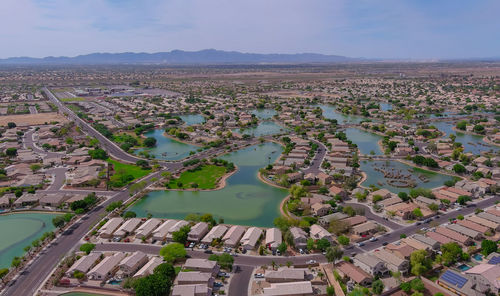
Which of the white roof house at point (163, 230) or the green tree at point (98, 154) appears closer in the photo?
the white roof house at point (163, 230)

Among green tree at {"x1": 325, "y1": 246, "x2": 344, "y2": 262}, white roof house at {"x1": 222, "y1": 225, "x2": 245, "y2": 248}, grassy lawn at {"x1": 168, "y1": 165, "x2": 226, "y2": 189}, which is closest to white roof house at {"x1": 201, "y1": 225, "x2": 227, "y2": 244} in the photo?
white roof house at {"x1": 222, "y1": 225, "x2": 245, "y2": 248}

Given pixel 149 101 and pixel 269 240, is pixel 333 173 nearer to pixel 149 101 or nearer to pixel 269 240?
pixel 269 240

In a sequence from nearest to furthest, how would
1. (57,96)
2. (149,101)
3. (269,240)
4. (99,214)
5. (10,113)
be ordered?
1. (269,240)
2. (99,214)
3. (10,113)
4. (149,101)
5. (57,96)

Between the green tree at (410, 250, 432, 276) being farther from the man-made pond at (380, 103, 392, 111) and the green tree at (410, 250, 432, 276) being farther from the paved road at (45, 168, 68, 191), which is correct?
the man-made pond at (380, 103, 392, 111)

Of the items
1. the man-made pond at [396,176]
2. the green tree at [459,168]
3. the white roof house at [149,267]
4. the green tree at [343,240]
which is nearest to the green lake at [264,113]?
the man-made pond at [396,176]

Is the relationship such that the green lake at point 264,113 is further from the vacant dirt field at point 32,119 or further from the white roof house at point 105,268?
the white roof house at point 105,268

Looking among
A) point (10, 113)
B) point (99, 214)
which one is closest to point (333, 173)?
point (99, 214)
